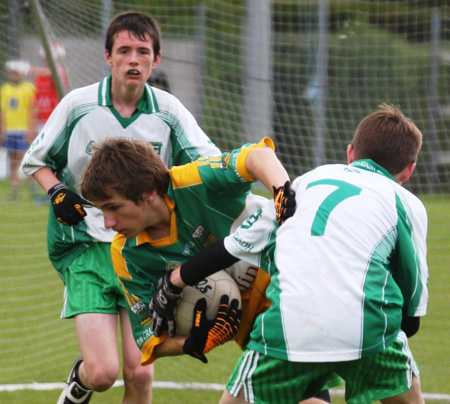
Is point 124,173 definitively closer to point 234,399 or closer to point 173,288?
point 173,288

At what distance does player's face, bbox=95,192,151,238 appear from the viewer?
299cm

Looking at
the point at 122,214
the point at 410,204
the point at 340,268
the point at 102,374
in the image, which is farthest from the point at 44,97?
the point at 340,268

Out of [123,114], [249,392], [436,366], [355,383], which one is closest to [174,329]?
[249,392]

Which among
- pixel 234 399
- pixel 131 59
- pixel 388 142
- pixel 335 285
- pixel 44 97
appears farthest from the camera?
pixel 44 97

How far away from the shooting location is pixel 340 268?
8.25 feet

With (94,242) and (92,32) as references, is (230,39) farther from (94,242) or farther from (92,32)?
(94,242)

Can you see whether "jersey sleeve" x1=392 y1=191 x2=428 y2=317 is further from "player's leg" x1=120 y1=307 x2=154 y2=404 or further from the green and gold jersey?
"player's leg" x1=120 y1=307 x2=154 y2=404

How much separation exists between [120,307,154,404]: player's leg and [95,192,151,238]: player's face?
928mm

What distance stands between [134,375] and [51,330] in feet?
7.77

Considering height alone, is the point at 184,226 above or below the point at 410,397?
above

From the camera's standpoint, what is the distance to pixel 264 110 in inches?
275

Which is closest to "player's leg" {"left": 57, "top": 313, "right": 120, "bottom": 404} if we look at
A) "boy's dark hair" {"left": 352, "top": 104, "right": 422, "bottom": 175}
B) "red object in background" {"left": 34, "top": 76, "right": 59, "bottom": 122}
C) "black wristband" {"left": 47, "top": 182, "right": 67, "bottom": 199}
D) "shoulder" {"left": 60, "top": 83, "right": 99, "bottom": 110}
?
"black wristband" {"left": 47, "top": 182, "right": 67, "bottom": 199}

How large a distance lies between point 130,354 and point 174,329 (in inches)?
33.4

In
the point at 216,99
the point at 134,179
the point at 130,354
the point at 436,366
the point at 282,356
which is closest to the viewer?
the point at 282,356
